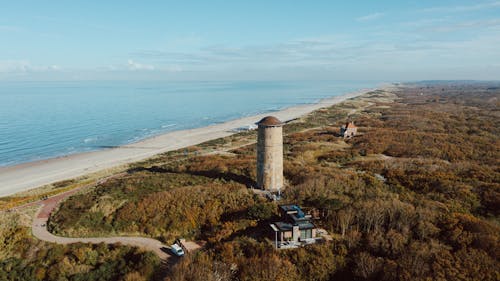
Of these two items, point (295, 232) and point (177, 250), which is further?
point (177, 250)

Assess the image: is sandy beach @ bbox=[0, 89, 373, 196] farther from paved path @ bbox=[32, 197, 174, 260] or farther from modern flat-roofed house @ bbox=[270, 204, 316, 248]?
modern flat-roofed house @ bbox=[270, 204, 316, 248]

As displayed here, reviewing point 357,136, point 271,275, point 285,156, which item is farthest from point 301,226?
point 357,136

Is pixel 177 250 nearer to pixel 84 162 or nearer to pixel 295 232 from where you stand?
pixel 295 232

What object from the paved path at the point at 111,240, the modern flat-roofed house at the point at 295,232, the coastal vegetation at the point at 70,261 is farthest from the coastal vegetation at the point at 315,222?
the modern flat-roofed house at the point at 295,232

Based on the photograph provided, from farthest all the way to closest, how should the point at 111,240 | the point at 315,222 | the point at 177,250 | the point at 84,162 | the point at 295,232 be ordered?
the point at 84,162, the point at 315,222, the point at 111,240, the point at 177,250, the point at 295,232

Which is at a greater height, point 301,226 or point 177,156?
point 301,226

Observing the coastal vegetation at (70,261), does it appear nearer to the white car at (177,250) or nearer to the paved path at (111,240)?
the paved path at (111,240)

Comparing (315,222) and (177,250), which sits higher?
(315,222)

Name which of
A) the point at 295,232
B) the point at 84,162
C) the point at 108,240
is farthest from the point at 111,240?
the point at 84,162

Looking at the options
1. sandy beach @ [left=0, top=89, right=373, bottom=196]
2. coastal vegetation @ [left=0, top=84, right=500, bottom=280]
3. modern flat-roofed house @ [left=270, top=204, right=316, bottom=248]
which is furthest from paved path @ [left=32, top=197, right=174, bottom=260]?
sandy beach @ [left=0, top=89, right=373, bottom=196]

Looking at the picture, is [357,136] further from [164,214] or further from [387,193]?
[164,214]

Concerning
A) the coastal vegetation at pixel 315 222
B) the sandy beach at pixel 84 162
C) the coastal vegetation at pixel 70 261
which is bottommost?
the sandy beach at pixel 84 162
